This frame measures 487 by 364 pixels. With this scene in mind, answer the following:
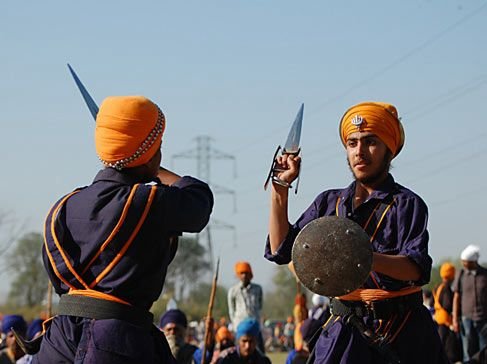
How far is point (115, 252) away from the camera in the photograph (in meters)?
4.53

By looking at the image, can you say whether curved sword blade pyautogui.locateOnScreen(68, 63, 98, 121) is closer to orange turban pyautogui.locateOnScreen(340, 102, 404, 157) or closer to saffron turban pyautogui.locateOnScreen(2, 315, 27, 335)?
orange turban pyautogui.locateOnScreen(340, 102, 404, 157)

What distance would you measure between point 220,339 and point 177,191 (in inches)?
320

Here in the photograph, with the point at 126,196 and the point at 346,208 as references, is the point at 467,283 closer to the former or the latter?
the point at 346,208

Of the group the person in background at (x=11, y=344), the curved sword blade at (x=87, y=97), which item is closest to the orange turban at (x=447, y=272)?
the person in background at (x=11, y=344)

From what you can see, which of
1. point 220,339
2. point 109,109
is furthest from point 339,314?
point 220,339

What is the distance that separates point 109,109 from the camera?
15.4ft

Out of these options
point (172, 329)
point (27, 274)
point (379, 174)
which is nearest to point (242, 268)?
point (172, 329)

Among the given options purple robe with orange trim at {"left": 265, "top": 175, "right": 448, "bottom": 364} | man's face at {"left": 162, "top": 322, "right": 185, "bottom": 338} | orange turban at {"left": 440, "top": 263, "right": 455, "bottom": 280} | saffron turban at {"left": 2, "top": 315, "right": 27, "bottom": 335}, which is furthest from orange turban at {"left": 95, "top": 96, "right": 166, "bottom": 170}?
orange turban at {"left": 440, "top": 263, "right": 455, "bottom": 280}

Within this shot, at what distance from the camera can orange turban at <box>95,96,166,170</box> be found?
4.64m

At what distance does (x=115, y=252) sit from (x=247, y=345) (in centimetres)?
704

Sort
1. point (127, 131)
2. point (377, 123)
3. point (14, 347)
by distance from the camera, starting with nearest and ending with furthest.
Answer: point (127, 131) < point (377, 123) < point (14, 347)

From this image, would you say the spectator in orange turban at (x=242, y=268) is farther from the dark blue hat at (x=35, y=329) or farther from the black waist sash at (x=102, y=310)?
the black waist sash at (x=102, y=310)

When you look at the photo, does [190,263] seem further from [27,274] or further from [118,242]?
[118,242]

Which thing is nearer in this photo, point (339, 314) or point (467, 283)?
point (339, 314)
